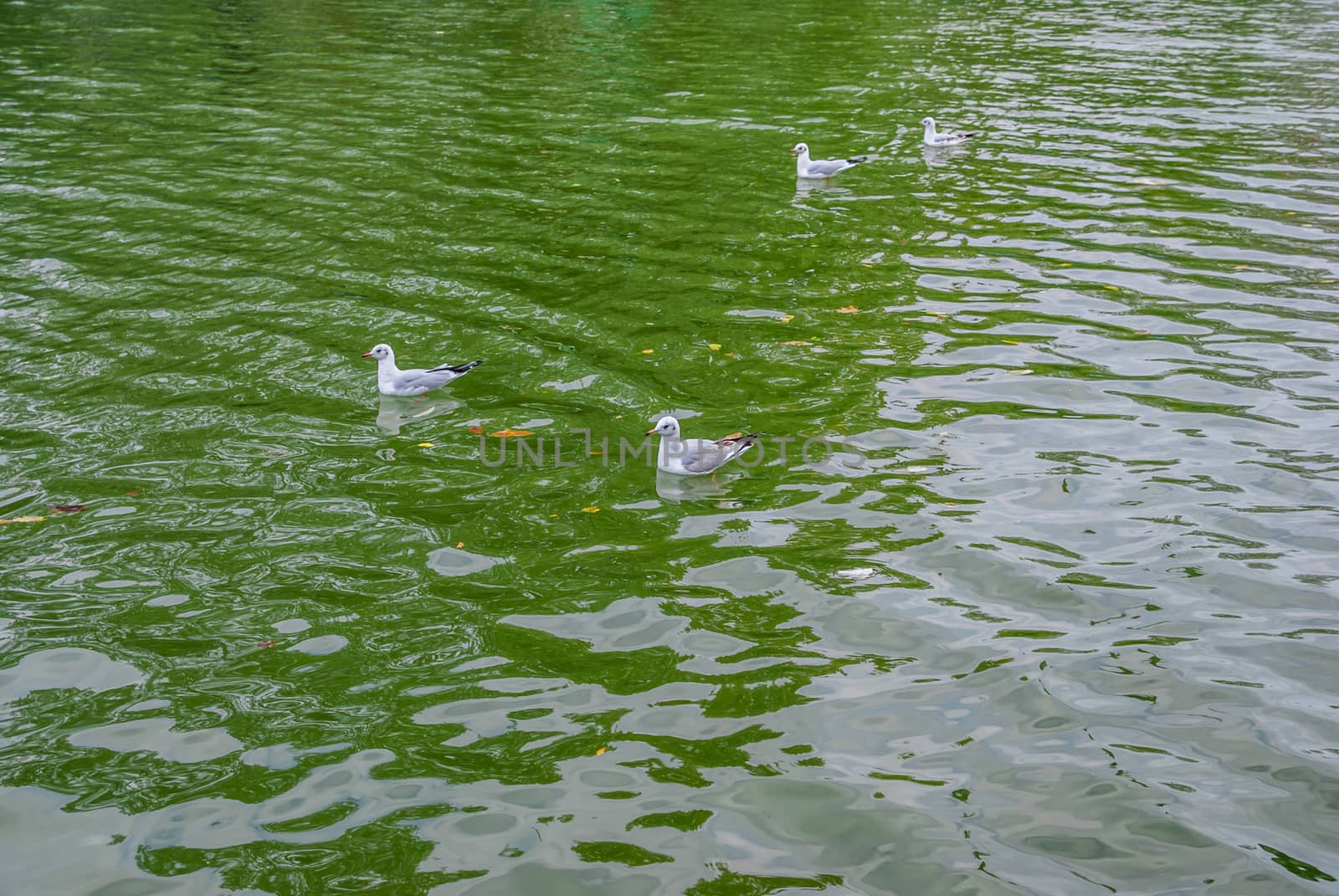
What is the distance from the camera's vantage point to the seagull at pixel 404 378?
10750mm

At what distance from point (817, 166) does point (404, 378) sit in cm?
949

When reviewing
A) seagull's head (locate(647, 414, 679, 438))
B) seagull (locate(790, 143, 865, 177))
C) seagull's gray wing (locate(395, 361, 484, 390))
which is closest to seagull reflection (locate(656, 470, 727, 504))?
seagull's head (locate(647, 414, 679, 438))

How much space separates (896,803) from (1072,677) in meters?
1.61

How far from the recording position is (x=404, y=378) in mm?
10742

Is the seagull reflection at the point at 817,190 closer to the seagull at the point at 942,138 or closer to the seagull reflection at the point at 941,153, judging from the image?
the seagull reflection at the point at 941,153

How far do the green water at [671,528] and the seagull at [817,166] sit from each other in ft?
0.93

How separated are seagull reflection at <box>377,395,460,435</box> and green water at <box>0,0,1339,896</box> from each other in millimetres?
54

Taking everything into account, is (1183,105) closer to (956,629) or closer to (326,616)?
(956,629)

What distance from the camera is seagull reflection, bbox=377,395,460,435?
34.3 ft

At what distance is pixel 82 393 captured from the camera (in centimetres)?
1097

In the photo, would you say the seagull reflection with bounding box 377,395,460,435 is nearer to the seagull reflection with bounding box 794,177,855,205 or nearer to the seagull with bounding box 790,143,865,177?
the seagull reflection with bounding box 794,177,855,205

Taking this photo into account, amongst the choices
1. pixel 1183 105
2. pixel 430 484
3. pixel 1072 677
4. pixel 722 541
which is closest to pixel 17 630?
pixel 430 484

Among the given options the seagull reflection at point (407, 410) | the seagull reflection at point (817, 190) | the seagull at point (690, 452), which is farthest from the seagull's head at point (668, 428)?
the seagull reflection at point (817, 190)

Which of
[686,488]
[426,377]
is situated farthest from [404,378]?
[686,488]
